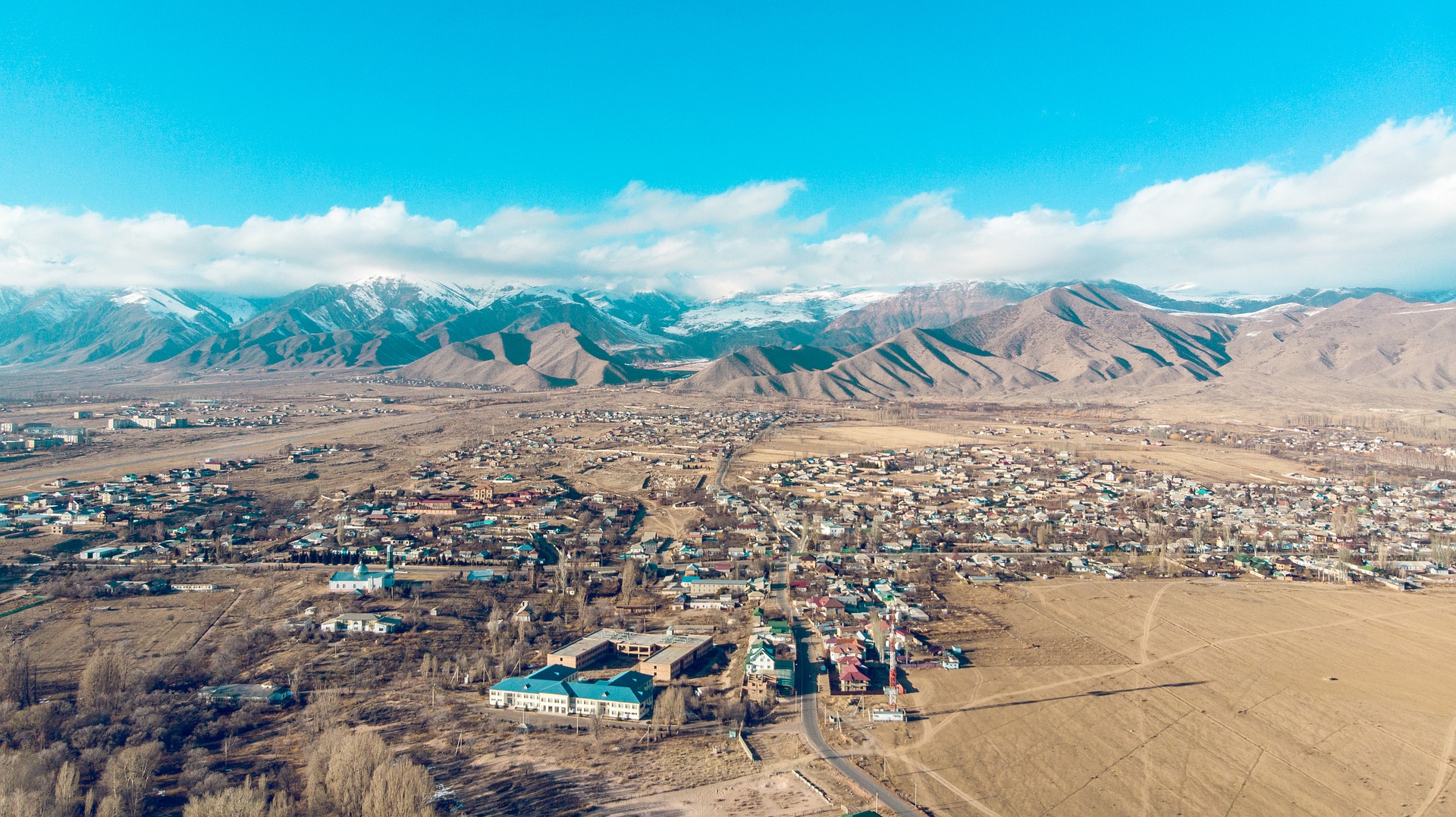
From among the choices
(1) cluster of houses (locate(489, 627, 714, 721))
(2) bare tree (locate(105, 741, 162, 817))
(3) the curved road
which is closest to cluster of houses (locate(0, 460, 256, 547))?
(2) bare tree (locate(105, 741, 162, 817))

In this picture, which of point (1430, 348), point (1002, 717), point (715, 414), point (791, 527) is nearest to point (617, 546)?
point (791, 527)

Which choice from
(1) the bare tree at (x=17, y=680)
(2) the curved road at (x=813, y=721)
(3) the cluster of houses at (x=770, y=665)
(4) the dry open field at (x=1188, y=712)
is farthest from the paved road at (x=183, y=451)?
(4) the dry open field at (x=1188, y=712)

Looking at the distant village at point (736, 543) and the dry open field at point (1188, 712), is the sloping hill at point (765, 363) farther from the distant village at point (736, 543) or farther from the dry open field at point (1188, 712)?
the dry open field at point (1188, 712)

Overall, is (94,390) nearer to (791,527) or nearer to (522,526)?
(522,526)

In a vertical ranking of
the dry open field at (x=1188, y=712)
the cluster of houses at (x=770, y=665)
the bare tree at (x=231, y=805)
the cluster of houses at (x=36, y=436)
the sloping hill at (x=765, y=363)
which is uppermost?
the sloping hill at (x=765, y=363)

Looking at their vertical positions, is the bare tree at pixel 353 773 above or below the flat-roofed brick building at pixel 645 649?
above

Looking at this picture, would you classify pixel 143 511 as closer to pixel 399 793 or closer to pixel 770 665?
pixel 399 793

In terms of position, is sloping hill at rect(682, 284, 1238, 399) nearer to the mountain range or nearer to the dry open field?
the mountain range
